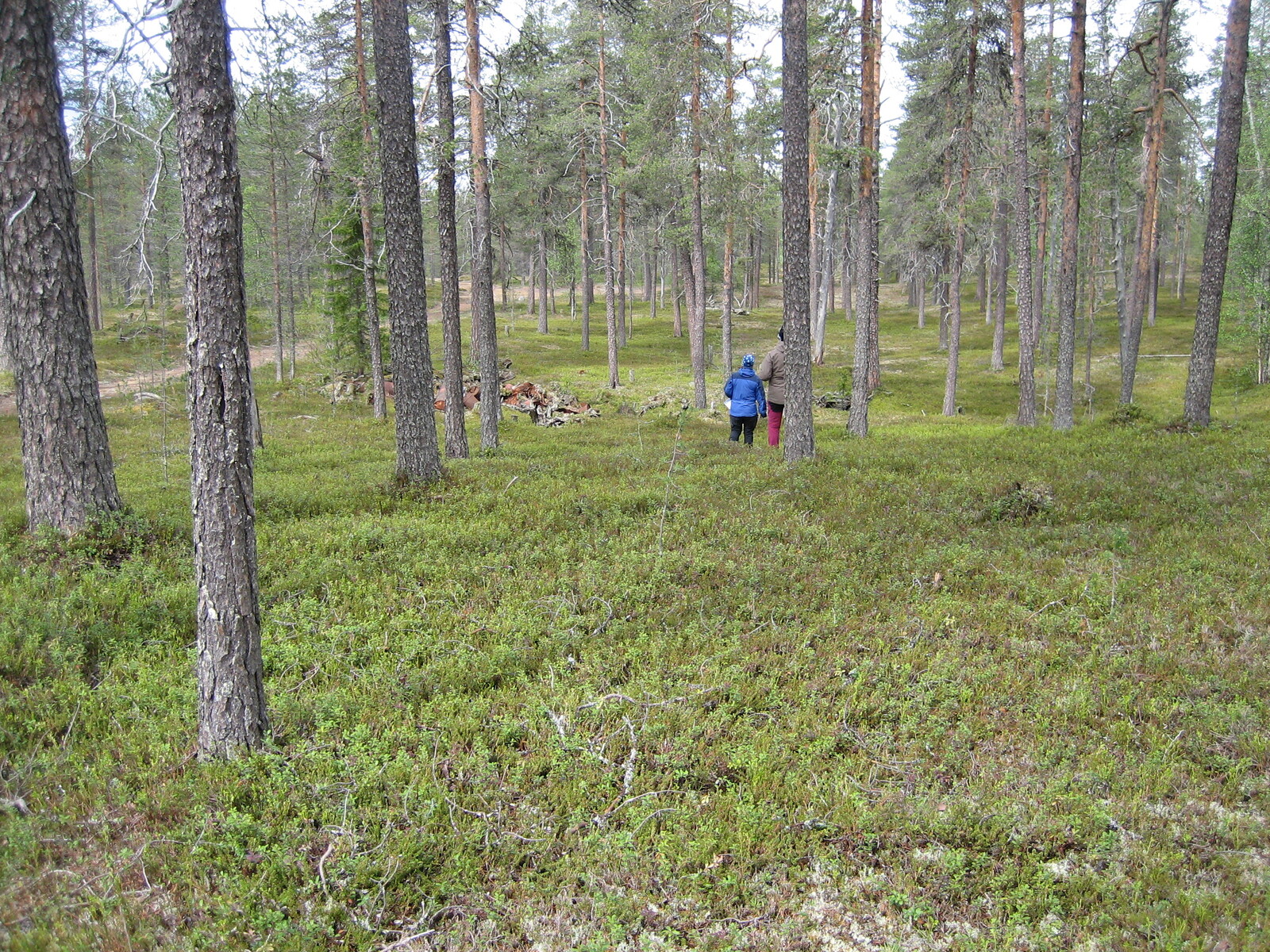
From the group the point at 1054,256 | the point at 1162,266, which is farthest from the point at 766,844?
the point at 1162,266

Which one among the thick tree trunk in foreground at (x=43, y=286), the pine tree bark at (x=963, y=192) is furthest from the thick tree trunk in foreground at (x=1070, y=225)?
the thick tree trunk in foreground at (x=43, y=286)

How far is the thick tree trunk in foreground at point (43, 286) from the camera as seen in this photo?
695 cm

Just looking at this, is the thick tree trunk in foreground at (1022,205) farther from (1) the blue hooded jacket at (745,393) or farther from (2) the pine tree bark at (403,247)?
(2) the pine tree bark at (403,247)

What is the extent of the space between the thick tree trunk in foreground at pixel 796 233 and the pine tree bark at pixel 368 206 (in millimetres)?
8796

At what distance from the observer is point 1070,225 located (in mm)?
17453

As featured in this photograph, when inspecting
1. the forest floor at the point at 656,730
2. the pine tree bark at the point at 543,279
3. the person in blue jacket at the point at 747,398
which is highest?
the pine tree bark at the point at 543,279

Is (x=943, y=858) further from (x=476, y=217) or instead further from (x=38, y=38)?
(x=476, y=217)

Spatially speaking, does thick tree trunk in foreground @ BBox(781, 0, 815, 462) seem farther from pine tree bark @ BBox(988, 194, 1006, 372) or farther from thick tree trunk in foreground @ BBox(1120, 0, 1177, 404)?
pine tree bark @ BBox(988, 194, 1006, 372)

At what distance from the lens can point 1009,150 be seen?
22969 millimetres

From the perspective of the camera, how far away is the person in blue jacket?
14.4m

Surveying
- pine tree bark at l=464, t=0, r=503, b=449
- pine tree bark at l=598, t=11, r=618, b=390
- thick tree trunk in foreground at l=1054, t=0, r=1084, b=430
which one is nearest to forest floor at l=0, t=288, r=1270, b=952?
pine tree bark at l=464, t=0, r=503, b=449

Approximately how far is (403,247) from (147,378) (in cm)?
2897

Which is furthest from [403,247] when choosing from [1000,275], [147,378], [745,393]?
[1000,275]

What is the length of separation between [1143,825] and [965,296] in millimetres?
66959
